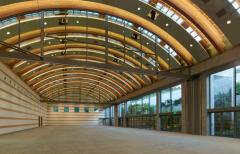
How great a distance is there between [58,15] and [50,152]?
1301 centimetres

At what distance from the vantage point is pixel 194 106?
23.3 meters

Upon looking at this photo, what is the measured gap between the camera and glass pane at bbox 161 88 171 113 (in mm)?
29734

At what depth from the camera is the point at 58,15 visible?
67.3 feet

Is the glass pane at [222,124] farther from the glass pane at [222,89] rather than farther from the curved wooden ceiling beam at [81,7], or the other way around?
the curved wooden ceiling beam at [81,7]

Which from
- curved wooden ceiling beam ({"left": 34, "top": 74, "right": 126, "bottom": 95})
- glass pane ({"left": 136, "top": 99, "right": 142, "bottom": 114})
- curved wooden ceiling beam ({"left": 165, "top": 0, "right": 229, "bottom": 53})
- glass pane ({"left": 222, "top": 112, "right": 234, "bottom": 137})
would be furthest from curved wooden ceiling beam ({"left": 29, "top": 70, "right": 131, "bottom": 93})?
curved wooden ceiling beam ({"left": 165, "top": 0, "right": 229, "bottom": 53})

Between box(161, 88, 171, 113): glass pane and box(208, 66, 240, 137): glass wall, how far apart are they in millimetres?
8375

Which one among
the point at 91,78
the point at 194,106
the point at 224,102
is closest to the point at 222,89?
Answer: the point at 224,102

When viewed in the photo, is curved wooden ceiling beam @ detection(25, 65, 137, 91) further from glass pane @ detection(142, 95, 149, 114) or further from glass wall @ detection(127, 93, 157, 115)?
glass pane @ detection(142, 95, 149, 114)

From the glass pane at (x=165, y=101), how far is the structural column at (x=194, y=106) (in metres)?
4.55

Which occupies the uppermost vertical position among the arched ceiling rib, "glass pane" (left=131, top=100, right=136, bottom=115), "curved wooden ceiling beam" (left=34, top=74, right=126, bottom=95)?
the arched ceiling rib

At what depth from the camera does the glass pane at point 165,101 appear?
97.6 feet

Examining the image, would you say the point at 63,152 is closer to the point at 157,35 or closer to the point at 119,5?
the point at 119,5

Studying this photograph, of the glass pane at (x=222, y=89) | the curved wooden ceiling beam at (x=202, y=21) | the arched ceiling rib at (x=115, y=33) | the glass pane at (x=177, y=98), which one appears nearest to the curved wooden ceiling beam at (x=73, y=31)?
the arched ceiling rib at (x=115, y=33)

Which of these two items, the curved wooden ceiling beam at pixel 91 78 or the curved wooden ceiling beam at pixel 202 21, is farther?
the curved wooden ceiling beam at pixel 91 78
